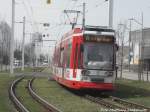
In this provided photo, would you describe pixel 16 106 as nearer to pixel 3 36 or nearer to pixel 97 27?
pixel 97 27

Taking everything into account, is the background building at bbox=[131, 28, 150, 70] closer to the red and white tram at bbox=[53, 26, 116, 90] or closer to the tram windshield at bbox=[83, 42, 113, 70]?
the red and white tram at bbox=[53, 26, 116, 90]

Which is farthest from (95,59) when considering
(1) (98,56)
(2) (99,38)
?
(2) (99,38)

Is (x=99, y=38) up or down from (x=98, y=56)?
up

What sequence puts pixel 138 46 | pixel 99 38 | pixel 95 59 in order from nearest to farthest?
pixel 95 59
pixel 99 38
pixel 138 46

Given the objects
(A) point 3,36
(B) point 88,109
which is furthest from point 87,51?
(A) point 3,36

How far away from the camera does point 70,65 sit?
2662cm

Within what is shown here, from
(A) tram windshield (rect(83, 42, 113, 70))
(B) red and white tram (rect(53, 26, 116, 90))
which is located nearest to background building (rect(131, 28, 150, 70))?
(B) red and white tram (rect(53, 26, 116, 90))

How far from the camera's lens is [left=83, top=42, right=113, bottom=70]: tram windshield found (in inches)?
974

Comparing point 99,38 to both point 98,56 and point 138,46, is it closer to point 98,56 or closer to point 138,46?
point 98,56

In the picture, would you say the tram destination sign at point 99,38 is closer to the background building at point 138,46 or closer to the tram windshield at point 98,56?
the tram windshield at point 98,56

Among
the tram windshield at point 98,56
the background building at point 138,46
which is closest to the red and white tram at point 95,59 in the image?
the tram windshield at point 98,56

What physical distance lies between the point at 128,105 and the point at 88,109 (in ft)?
8.68

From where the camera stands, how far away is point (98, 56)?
24734 millimetres

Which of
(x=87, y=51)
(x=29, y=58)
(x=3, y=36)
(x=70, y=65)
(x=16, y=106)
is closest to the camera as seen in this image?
(x=16, y=106)
